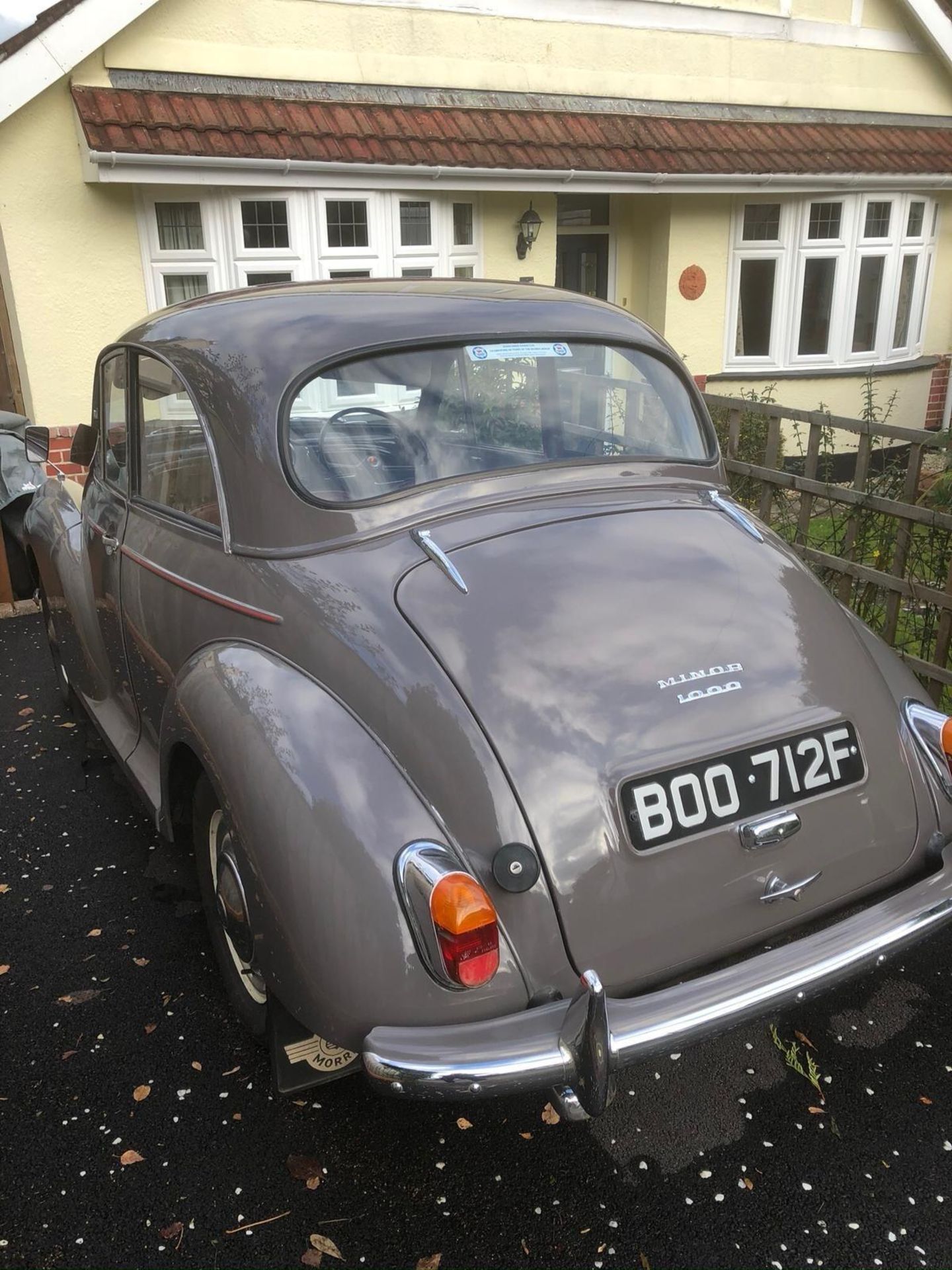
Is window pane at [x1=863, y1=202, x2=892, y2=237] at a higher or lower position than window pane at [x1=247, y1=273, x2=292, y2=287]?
higher

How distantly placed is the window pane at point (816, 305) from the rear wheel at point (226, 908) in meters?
10.6

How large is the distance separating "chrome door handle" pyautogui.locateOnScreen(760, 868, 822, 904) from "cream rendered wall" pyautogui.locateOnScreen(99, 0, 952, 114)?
8.40m

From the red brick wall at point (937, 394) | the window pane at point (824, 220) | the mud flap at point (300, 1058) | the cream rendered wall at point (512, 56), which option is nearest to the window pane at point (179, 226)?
the cream rendered wall at point (512, 56)

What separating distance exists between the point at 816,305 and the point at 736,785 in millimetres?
10707

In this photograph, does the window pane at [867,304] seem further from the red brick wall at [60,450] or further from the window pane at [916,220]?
the red brick wall at [60,450]

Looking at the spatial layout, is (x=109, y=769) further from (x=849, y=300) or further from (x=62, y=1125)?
(x=849, y=300)

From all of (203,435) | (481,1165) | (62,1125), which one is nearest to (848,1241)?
(481,1165)

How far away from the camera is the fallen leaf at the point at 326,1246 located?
81.1 inches

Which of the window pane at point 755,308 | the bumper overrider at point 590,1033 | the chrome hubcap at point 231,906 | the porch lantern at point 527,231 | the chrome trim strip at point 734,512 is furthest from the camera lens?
the window pane at point 755,308

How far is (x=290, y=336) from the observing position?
2.66 metres

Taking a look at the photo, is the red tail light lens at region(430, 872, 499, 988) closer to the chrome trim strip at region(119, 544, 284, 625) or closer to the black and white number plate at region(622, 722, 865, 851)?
the black and white number plate at region(622, 722, 865, 851)

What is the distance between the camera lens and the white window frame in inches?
420

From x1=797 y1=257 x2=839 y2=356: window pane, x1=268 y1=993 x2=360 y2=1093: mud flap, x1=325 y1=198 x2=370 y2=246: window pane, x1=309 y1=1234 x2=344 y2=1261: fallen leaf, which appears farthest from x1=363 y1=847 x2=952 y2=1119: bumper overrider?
x1=797 y1=257 x2=839 y2=356: window pane

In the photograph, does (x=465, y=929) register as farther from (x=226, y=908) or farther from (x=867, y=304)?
(x=867, y=304)
